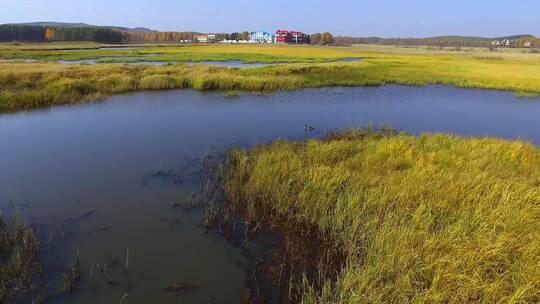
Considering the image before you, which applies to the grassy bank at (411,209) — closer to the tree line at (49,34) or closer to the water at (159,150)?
the water at (159,150)

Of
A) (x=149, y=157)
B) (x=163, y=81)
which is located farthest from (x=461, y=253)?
(x=163, y=81)

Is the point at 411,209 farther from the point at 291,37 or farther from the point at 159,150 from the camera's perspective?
the point at 291,37

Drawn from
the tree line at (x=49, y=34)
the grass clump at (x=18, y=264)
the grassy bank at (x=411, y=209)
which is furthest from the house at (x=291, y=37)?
the grass clump at (x=18, y=264)

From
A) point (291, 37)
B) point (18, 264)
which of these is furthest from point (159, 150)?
point (291, 37)

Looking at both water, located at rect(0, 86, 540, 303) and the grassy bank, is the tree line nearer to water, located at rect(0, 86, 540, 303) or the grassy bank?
water, located at rect(0, 86, 540, 303)

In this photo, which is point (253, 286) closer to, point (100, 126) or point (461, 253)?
point (461, 253)

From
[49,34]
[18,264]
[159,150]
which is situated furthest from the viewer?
[49,34]
